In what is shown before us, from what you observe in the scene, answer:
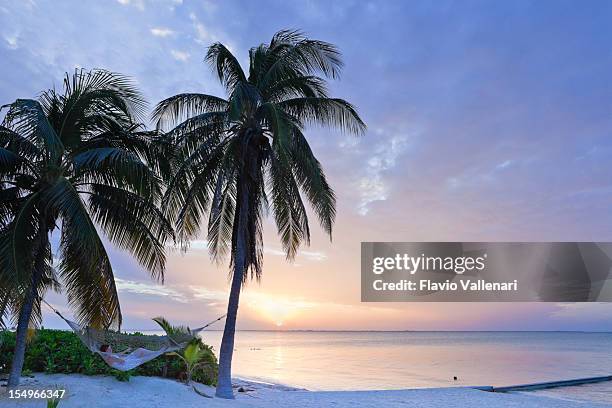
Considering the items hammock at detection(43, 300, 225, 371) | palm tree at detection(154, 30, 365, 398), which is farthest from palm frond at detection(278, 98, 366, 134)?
hammock at detection(43, 300, 225, 371)

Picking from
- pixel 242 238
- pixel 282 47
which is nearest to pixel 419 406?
pixel 242 238

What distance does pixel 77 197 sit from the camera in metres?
8.20

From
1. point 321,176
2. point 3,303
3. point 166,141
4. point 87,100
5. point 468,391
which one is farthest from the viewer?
point 468,391

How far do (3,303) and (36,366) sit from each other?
3.25m

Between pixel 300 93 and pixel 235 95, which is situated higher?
pixel 300 93

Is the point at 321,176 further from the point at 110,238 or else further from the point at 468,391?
the point at 468,391

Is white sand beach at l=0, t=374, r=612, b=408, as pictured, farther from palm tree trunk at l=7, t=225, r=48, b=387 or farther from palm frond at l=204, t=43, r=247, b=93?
palm frond at l=204, t=43, r=247, b=93

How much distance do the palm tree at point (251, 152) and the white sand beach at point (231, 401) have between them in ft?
3.53

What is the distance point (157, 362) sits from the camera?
12.0 m

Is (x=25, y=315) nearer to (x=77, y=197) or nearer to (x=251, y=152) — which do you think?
(x=77, y=197)

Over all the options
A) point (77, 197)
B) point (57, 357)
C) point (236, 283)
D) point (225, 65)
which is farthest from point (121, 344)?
point (225, 65)

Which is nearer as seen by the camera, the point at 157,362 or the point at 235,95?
the point at 235,95

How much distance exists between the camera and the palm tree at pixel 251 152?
11555 millimetres

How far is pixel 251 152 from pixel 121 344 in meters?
5.52
